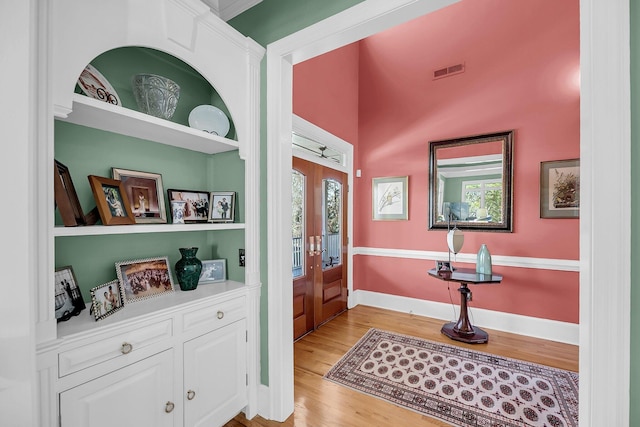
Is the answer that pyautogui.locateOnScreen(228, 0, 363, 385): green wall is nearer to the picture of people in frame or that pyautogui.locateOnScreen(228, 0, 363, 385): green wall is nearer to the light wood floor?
the light wood floor

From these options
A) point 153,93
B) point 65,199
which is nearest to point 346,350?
point 65,199

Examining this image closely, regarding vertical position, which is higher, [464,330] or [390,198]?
[390,198]

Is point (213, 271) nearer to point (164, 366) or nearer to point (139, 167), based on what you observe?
point (164, 366)

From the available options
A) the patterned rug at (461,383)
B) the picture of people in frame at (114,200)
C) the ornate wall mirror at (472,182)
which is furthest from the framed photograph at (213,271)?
the ornate wall mirror at (472,182)

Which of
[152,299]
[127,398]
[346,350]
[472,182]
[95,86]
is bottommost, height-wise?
[346,350]

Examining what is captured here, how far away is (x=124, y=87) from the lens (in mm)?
1618

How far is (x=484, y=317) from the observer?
3.40 metres

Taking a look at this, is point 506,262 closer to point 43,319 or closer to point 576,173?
point 576,173

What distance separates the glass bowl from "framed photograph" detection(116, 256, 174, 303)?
0.89 metres

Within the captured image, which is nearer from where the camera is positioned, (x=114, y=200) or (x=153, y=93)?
(x=114, y=200)

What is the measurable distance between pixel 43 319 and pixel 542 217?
4.12 m

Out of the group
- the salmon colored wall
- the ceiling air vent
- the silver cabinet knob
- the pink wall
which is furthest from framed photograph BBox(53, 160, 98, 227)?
the ceiling air vent

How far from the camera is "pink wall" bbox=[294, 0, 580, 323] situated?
2990 millimetres

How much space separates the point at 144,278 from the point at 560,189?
3992 millimetres
